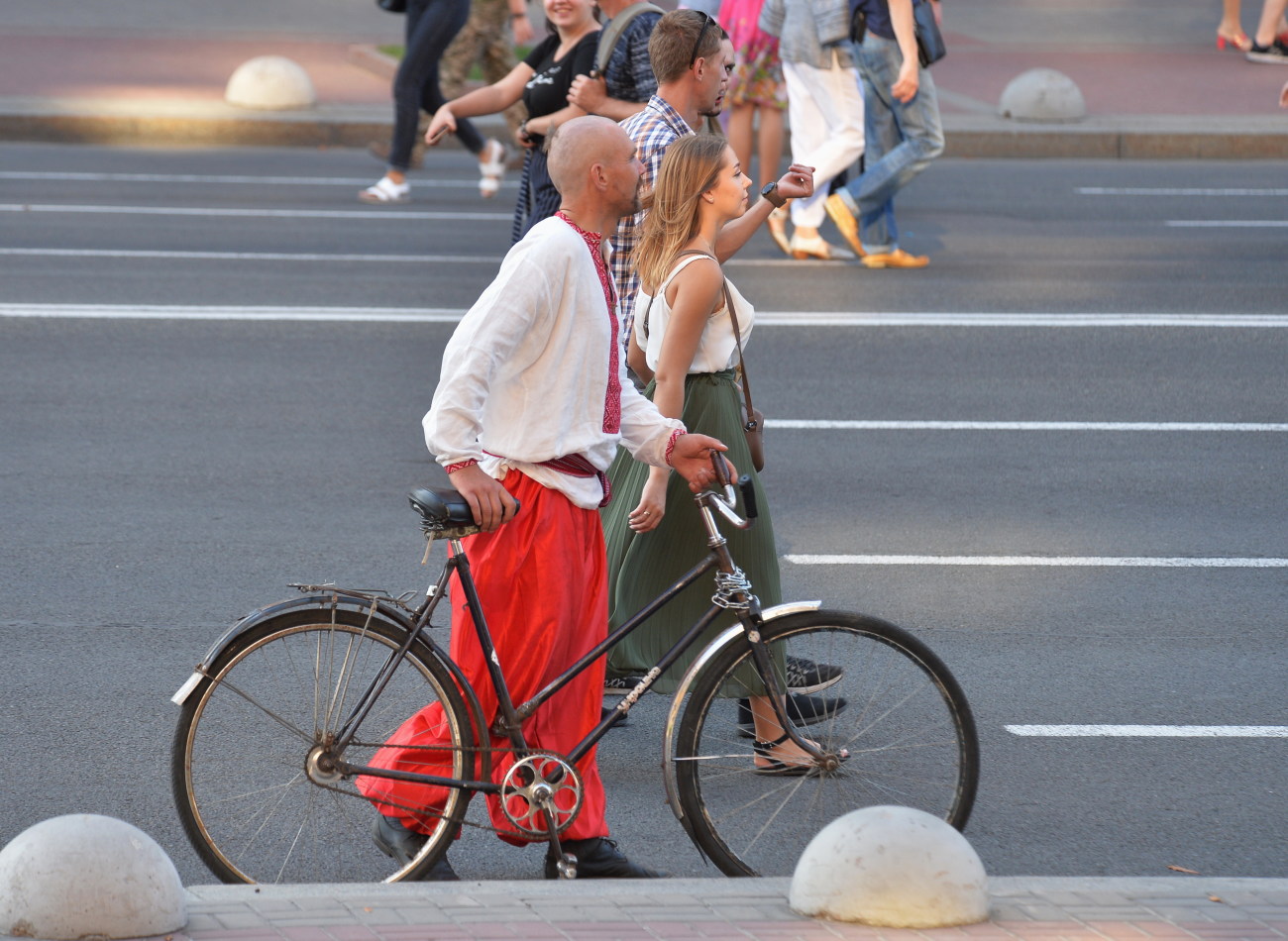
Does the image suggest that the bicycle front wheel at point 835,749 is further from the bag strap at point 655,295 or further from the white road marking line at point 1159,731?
the bag strap at point 655,295

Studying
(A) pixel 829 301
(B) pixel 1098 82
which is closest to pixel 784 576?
(A) pixel 829 301

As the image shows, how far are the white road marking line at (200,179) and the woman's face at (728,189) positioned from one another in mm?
10793

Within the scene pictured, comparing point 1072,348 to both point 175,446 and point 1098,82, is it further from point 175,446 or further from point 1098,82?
point 1098,82

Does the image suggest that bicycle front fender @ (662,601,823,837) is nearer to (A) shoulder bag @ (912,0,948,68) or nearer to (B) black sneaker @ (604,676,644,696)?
(B) black sneaker @ (604,676,644,696)

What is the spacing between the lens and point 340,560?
6.53 metres

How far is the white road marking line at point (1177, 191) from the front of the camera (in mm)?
15438

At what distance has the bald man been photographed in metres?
4.07

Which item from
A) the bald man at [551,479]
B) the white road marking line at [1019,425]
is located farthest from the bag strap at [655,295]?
the white road marking line at [1019,425]

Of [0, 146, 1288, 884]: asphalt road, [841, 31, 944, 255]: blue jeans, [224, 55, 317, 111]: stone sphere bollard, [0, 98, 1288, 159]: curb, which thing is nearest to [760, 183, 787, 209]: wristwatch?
[0, 146, 1288, 884]: asphalt road

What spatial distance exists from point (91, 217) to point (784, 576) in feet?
27.2

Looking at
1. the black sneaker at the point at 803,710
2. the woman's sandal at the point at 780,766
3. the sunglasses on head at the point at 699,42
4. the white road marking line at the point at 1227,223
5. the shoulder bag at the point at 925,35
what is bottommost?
the white road marking line at the point at 1227,223

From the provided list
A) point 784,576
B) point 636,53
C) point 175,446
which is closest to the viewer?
point 784,576

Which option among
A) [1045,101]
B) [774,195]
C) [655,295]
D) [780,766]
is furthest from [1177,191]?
[780,766]

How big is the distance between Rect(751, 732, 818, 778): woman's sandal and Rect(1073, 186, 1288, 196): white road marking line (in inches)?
463
